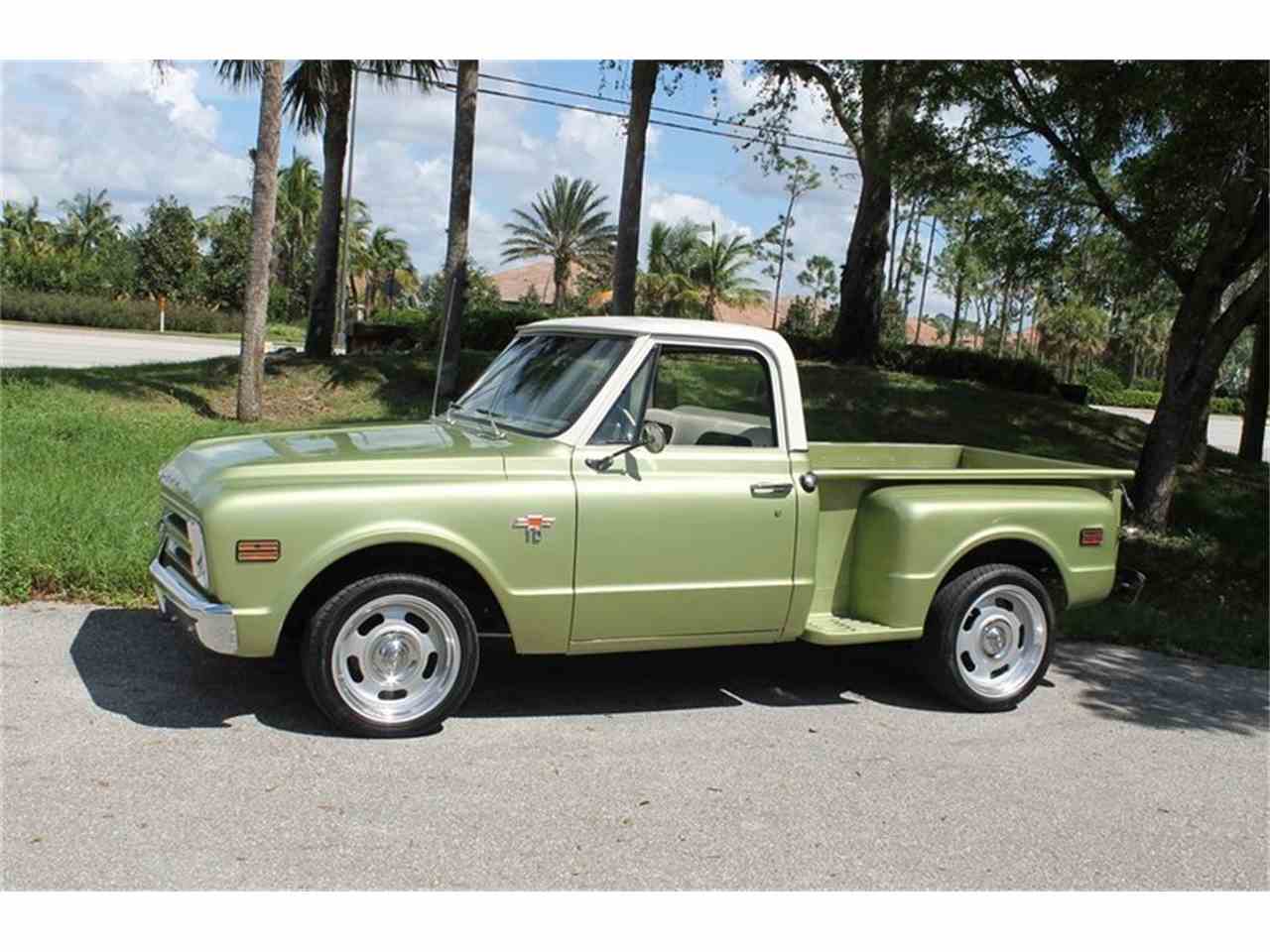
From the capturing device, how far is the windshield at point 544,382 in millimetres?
5855

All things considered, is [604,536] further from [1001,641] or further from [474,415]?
[1001,641]

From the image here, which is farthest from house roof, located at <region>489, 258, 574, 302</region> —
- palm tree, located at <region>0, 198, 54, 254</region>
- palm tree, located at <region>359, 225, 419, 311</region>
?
palm tree, located at <region>0, 198, 54, 254</region>

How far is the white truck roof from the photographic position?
601cm

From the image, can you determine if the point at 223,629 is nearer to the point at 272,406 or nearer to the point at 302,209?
the point at 272,406

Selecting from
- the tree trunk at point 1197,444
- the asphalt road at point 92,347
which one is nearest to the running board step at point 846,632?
the tree trunk at point 1197,444

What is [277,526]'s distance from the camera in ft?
16.5

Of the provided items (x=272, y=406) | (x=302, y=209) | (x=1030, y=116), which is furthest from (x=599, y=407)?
(x=302, y=209)

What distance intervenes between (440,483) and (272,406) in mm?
12894

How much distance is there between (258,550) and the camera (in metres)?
5.01

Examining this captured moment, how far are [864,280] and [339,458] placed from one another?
17.2 metres

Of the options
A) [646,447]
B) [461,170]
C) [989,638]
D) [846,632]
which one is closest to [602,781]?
[646,447]

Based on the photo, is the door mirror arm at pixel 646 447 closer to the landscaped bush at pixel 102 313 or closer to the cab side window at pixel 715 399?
the cab side window at pixel 715 399

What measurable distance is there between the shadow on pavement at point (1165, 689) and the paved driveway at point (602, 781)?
0.14ft

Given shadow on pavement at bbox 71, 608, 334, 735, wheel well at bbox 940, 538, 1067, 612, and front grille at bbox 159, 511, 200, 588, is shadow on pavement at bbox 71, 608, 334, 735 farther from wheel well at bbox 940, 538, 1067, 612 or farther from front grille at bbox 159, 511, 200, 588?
wheel well at bbox 940, 538, 1067, 612
